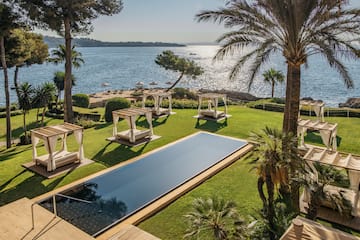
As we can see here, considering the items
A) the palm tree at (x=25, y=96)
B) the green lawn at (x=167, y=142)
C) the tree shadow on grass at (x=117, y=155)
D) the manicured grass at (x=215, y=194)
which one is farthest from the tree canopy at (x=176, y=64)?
the manicured grass at (x=215, y=194)

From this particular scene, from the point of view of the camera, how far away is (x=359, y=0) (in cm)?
729

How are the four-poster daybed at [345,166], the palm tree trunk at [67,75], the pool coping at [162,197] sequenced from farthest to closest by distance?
the palm tree trunk at [67,75]
the four-poster daybed at [345,166]
the pool coping at [162,197]

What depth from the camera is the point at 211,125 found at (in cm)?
1527

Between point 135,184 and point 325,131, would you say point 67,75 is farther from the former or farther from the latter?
point 325,131

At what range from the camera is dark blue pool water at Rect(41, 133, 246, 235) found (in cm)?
669

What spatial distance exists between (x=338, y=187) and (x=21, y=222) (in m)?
7.80

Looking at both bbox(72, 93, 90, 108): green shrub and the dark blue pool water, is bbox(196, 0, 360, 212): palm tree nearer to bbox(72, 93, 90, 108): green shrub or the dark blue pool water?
the dark blue pool water

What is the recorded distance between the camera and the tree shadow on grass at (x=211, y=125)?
14641 mm

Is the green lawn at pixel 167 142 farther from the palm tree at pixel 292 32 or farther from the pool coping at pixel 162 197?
the palm tree at pixel 292 32

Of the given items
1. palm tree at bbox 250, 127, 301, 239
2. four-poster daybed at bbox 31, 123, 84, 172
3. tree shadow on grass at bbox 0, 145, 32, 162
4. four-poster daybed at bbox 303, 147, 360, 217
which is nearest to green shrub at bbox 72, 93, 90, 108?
tree shadow on grass at bbox 0, 145, 32, 162

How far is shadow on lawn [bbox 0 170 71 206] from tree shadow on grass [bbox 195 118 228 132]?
793 centimetres

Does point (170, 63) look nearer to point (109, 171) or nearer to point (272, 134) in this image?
point (109, 171)

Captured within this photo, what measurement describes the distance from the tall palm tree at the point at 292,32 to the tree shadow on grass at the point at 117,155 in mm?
5244

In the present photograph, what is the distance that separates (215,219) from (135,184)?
175 inches
